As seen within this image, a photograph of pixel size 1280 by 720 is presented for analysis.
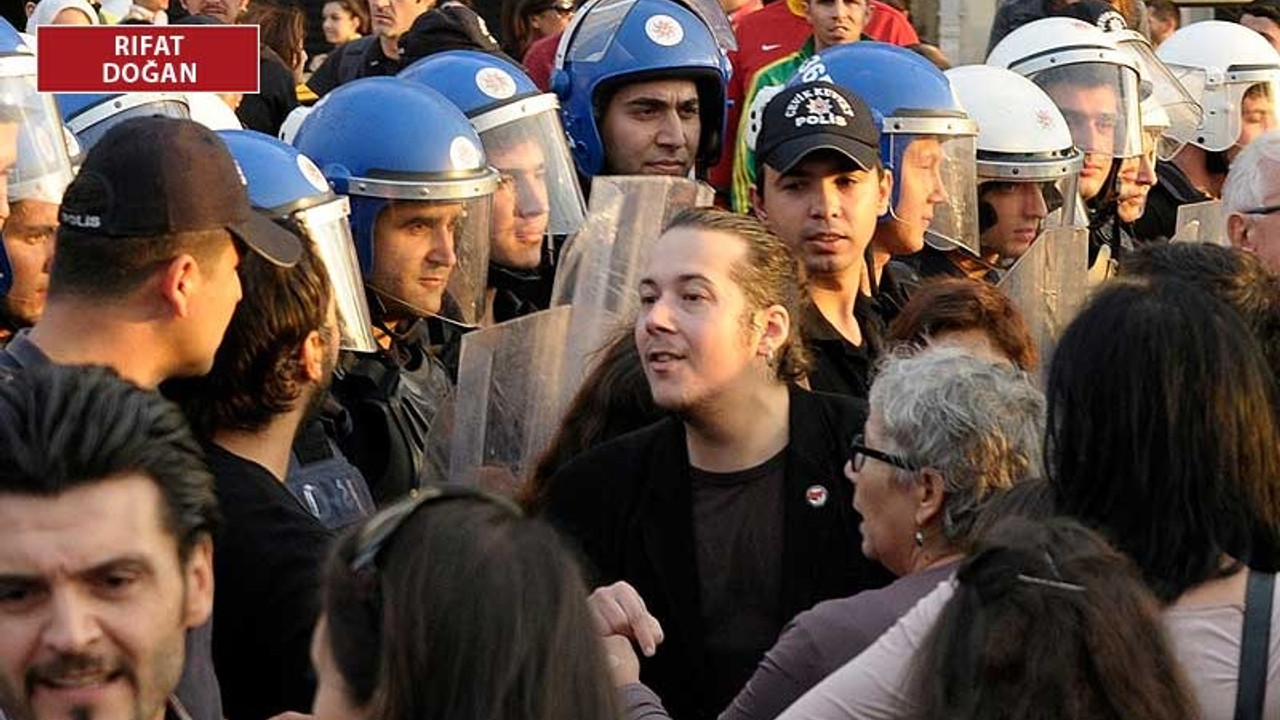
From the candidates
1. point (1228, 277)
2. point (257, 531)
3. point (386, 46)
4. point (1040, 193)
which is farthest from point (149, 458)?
point (386, 46)

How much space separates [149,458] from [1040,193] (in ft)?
16.0

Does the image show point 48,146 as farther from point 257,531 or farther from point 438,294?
point 257,531

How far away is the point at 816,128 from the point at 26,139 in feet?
5.91

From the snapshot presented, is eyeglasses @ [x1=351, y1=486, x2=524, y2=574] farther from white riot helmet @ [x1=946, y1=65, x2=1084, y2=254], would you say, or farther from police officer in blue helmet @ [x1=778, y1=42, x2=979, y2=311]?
white riot helmet @ [x1=946, y1=65, x2=1084, y2=254]

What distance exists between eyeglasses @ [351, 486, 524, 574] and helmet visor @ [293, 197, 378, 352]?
252cm

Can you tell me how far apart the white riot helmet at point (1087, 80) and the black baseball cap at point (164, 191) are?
4.48 meters

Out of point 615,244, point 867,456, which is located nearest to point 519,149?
point 615,244

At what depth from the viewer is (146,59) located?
5859 millimetres

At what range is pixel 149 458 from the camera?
114 inches

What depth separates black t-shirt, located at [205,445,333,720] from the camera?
375 centimetres

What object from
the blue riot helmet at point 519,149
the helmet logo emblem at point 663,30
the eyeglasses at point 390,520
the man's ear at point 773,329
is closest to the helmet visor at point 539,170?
the blue riot helmet at point 519,149

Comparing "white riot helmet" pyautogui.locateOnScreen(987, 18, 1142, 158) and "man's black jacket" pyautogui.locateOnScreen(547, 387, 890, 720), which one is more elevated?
"white riot helmet" pyautogui.locateOnScreen(987, 18, 1142, 158)

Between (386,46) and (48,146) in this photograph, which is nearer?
(48,146)

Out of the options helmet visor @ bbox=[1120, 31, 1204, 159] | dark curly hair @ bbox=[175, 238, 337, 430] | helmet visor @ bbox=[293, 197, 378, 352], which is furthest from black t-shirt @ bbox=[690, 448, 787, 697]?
helmet visor @ bbox=[1120, 31, 1204, 159]
